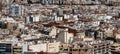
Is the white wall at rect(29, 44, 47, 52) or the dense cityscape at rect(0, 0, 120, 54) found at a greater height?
the white wall at rect(29, 44, 47, 52)

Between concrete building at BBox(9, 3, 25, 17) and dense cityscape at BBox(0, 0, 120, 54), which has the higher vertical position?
dense cityscape at BBox(0, 0, 120, 54)

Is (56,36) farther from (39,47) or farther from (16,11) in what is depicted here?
(16,11)

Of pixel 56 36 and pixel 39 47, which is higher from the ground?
pixel 39 47

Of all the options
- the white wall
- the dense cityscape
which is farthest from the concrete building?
the white wall

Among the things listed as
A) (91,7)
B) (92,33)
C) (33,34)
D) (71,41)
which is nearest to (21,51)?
(71,41)

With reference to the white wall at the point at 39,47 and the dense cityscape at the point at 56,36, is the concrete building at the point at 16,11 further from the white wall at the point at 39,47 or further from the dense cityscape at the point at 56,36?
the white wall at the point at 39,47

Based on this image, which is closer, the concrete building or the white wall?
the white wall

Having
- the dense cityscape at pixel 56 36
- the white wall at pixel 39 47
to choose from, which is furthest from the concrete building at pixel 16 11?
the white wall at pixel 39 47

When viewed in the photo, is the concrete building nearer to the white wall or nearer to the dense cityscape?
Answer: the dense cityscape

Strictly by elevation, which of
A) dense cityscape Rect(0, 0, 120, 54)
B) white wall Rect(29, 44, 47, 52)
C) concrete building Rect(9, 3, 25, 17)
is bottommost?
concrete building Rect(9, 3, 25, 17)

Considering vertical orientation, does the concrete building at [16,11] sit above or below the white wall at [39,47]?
below

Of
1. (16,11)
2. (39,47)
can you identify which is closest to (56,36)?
(39,47)

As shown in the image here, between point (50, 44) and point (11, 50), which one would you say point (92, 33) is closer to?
point (50, 44)
